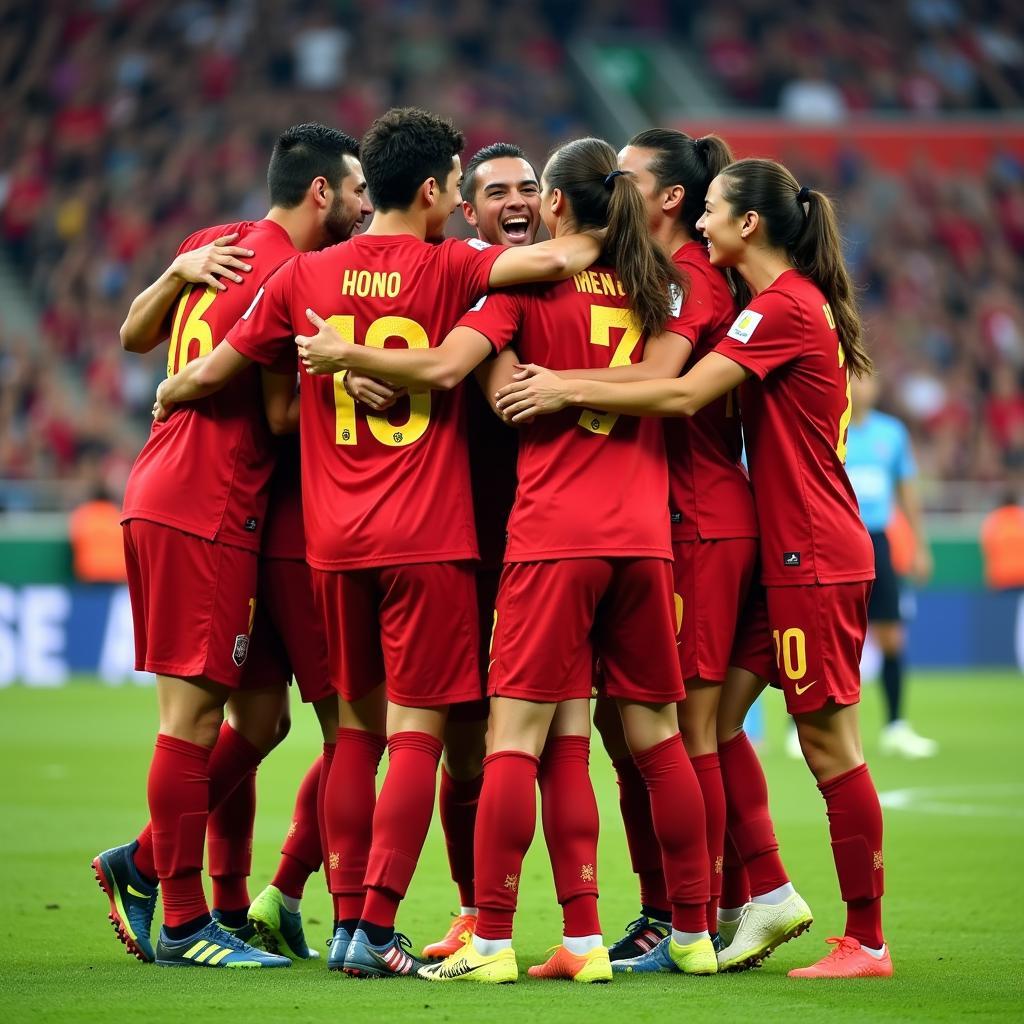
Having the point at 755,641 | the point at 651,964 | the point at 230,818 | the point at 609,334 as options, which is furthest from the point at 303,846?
the point at 609,334

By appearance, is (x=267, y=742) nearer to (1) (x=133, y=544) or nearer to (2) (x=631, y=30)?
(1) (x=133, y=544)

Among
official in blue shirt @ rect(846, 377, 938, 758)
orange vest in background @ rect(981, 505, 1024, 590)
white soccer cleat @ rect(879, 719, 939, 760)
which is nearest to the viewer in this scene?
official in blue shirt @ rect(846, 377, 938, 758)

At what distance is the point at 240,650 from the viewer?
16.7 feet

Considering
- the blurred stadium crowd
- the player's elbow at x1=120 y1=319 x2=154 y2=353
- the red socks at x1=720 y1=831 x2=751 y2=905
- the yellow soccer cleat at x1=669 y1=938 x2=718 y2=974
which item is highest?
the blurred stadium crowd

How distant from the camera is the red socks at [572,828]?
465cm

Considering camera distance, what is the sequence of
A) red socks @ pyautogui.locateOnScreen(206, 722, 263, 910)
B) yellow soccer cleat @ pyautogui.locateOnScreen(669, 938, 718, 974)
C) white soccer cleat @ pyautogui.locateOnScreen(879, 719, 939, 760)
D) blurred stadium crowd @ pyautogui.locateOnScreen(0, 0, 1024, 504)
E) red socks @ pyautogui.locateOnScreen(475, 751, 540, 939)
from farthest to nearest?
blurred stadium crowd @ pyautogui.locateOnScreen(0, 0, 1024, 504) < white soccer cleat @ pyautogui.locateOnScreen(879, 719, 939, 760) < red socks @ pyautogui.locateOnScreen(206, 722, 263, 910) < yellow soccer cleat @ pyautogui.locateOnScreen(669, 938, 718, 974) < red socks @ pyautogui.locateOnScreen(475, 751, 540, 939)

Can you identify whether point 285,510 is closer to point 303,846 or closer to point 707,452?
point 303,846

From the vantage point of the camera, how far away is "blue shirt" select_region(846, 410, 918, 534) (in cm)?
1067

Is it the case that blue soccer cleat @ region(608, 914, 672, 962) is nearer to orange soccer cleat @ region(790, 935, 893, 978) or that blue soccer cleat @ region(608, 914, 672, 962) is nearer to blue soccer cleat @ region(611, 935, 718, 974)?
blue soccer cleat @ region(611, 935, 718, 974)

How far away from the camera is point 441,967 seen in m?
4.69

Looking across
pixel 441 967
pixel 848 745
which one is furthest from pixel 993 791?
pixel 441 967

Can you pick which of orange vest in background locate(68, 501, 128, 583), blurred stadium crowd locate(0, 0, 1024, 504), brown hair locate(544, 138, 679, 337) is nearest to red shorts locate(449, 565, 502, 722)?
brown hair locate(544, 138, 679, 337)

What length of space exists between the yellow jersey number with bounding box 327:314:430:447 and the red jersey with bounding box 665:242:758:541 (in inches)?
30.7

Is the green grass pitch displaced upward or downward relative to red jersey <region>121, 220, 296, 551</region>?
downward
